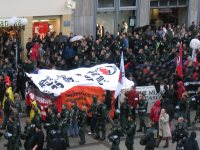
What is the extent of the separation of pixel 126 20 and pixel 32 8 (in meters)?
6.80

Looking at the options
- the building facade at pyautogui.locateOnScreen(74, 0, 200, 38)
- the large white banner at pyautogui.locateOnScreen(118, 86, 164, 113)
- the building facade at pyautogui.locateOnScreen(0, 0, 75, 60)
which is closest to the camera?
the large white banner at pyautogui.locateOnScreen(118, 86, 164, 113)

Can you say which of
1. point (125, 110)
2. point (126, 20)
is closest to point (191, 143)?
point (125, 110)

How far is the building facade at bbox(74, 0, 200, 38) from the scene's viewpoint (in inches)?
936

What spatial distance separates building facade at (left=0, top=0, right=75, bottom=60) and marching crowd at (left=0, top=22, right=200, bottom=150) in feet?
9.23

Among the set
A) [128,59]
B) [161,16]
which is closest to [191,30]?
[161,16]

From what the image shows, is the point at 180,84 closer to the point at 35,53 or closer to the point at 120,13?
the point at 35,53

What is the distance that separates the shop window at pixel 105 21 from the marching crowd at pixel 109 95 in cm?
322

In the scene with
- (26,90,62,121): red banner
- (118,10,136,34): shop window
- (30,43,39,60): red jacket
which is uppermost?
(118,10,136,34): shop window

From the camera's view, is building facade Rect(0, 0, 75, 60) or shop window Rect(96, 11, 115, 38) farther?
shop window Rect(96, 11, 115, 38)

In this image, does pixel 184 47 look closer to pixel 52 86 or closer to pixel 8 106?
pixel 52 86

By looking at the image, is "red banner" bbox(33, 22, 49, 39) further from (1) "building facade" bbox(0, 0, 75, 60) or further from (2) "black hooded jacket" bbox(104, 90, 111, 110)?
(2) "black hooded jacket" bbox(104, 90, 111, 110)

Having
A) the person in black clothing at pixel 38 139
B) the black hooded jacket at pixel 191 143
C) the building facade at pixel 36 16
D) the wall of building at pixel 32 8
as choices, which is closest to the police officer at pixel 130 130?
the black hooded jacket at pixel 191 143

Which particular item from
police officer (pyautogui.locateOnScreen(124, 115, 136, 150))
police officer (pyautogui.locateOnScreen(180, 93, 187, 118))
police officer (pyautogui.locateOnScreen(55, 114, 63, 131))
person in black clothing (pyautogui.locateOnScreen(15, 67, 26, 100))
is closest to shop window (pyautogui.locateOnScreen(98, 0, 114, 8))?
person in black clothing (pyautogui.locateOnScreen(15, 67, 26, 100))

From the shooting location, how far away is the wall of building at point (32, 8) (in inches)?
861
